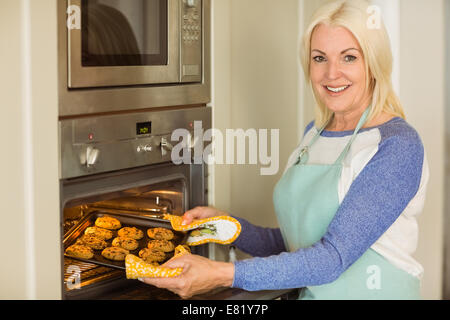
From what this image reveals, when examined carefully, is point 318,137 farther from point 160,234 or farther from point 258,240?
point 160,234

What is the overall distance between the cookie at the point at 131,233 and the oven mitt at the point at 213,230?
0.25ft

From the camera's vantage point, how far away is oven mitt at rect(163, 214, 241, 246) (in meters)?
1.57

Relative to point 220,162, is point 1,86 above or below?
above

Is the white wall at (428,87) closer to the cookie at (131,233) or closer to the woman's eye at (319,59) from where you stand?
the woman's eye at (319,59)

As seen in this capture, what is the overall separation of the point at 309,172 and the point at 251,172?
0.33 meters

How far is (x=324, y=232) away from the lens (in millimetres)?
1540

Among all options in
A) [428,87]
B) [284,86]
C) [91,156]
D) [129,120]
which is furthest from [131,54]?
[428,87]

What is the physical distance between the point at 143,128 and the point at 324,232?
47cm

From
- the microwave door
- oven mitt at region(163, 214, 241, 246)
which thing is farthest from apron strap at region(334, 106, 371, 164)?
the microwave door

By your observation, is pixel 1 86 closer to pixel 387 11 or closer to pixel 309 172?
pixel 309 172

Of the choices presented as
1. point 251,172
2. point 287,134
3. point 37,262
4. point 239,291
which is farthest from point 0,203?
point 287,134

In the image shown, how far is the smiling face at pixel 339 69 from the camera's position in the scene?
1.52 m

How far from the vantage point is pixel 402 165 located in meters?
1.42

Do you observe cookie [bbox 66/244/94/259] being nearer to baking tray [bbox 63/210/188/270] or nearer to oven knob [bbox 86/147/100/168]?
baking tray [bbox 63/210/188/270]
